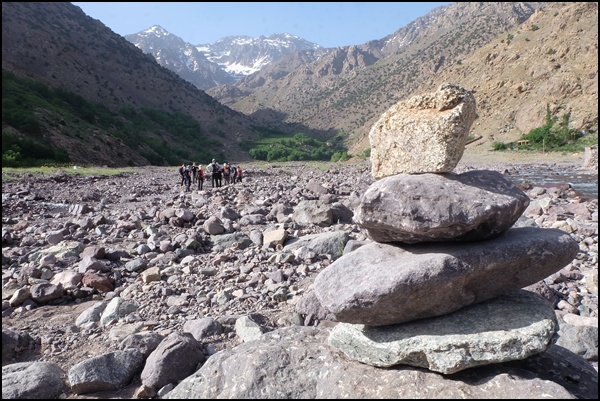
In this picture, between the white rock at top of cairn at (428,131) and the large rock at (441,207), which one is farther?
the white rock at top of cairn at (428,131)

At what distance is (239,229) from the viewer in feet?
44.2

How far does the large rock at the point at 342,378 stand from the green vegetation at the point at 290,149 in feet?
232

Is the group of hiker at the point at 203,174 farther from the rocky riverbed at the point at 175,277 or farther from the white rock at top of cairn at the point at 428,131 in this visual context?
the white rock at top of cairn at the point at 428,131

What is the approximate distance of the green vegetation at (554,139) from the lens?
49.4 m

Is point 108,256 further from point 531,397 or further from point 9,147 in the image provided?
point 9,147

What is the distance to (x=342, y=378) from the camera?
15.7ft

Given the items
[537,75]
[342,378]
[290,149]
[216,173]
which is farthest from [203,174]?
[290,149]

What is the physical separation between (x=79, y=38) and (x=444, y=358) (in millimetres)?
120771

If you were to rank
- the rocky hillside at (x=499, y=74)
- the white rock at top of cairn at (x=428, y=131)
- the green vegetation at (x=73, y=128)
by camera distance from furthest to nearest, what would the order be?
the rocky hillside at (x=499, y=74)
the green vegetation at (x=73, y=128)
the white rock at top of cairn at (x=428, y=131)

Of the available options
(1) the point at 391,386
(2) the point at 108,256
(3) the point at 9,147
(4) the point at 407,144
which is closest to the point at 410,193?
(4) the point at 407,144

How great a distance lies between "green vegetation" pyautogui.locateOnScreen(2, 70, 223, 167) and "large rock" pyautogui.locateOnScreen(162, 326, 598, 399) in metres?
36.1

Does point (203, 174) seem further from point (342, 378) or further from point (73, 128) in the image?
point (73, 128)

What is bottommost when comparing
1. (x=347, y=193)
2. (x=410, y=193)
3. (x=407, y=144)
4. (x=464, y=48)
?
(x=347, y=193)

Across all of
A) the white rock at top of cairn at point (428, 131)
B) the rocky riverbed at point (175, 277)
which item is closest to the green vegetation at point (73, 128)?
the rocky riverbed at point (175, 277)
